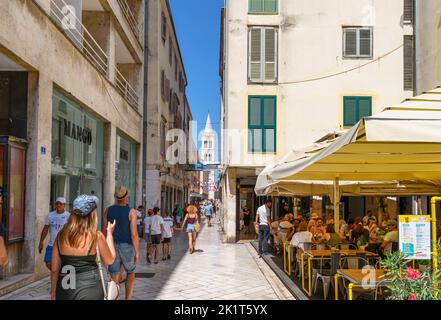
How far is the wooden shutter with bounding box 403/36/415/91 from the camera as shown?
20875mm

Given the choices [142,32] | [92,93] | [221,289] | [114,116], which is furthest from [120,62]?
[221,289]

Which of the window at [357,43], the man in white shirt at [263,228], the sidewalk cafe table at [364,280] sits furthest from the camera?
the window at [357,43]

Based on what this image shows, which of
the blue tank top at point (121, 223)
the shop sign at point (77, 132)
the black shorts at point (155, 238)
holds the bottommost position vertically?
the black shorts at point (155, 238)

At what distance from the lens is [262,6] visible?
20.9 metres

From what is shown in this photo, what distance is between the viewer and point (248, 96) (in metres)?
20.7

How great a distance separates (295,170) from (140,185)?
1698cm

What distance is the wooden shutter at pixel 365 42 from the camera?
827 inches

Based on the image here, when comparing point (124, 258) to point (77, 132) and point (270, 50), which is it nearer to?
point (77, 132)

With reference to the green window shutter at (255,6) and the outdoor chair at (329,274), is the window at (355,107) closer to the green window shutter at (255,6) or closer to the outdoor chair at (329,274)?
the green window shutter at (255,6)

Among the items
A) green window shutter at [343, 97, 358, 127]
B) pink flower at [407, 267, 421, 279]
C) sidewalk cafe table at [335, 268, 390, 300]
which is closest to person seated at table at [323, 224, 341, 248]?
sidewalk cafe table at [335, 268, 390, 300]

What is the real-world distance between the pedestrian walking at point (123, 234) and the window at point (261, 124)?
44.4ft

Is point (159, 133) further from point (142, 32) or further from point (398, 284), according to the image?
point (398, 284)

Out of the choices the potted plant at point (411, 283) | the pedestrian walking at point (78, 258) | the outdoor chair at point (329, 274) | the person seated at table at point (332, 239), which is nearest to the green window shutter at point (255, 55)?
the person seated at table at point (332, 239)

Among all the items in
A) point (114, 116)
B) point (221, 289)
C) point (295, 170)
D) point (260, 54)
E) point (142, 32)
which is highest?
point (142, 32)
